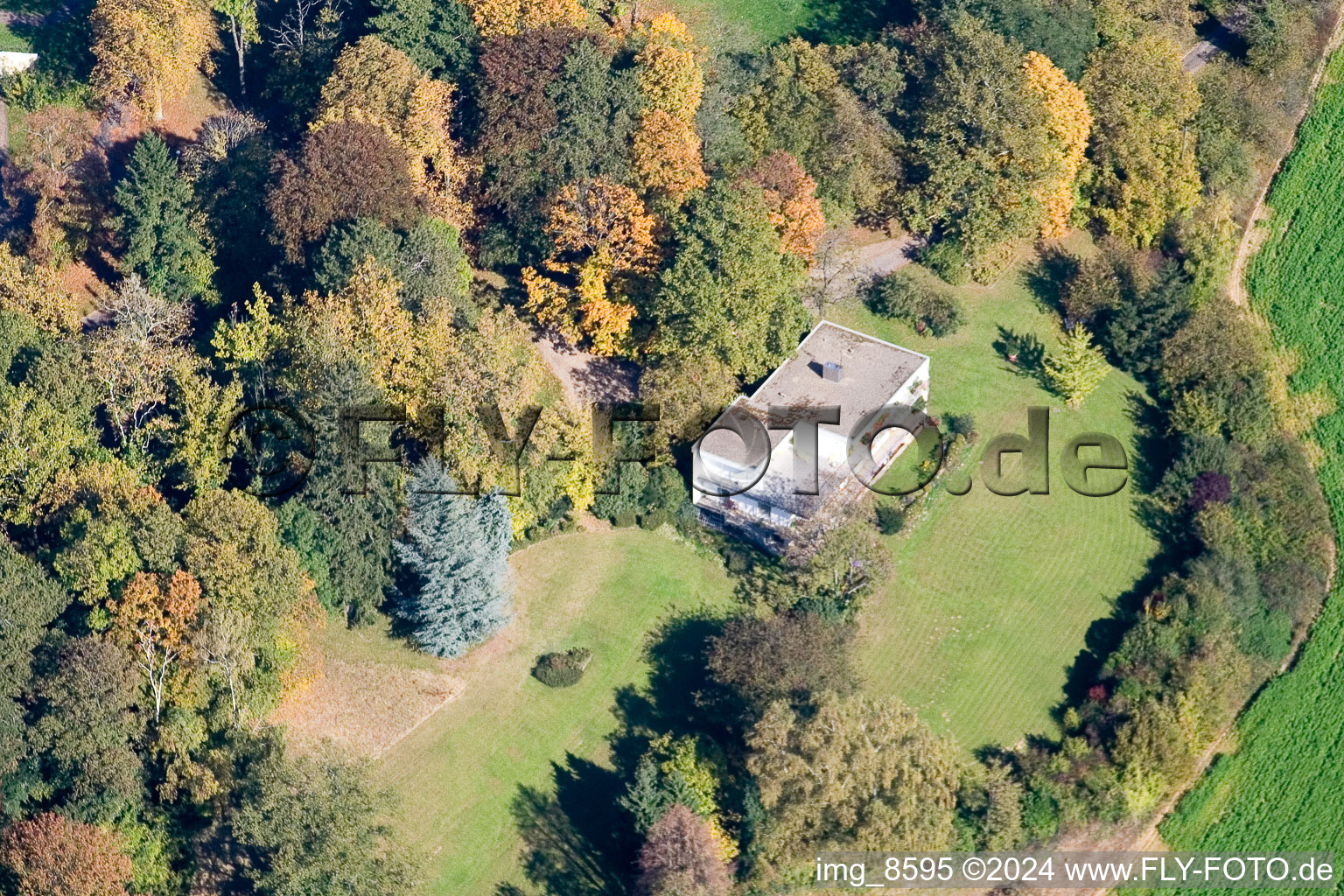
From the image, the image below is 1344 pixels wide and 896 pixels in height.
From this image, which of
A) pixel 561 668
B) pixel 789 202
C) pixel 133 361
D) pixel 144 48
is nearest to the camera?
pixel 561 668

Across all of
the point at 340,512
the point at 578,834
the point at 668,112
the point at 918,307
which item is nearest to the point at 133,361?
the point at 340,512

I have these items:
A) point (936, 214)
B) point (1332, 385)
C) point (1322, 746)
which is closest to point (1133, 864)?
point (1322, 746)

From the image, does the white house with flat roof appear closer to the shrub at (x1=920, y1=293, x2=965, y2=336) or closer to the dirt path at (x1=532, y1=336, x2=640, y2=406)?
the shrub at (x1=920, y1=293, x2=965, y2=336)

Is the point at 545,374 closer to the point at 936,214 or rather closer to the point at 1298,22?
the point at 936,214

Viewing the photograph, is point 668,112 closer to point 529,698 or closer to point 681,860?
point 529,698

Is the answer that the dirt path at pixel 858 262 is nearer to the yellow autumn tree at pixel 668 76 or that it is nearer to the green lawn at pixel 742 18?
the yellow autumn tree at pixel 668 76

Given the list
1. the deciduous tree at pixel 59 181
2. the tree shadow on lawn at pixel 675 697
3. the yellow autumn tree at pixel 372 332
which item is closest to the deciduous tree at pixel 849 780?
the tree shadow on lawn at pixel 675 697

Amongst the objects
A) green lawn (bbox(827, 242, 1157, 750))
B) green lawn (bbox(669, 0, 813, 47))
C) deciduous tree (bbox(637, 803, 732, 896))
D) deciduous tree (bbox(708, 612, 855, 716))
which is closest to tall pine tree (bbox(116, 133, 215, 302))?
green lawn (bbox(669, 0, 813, 47))
